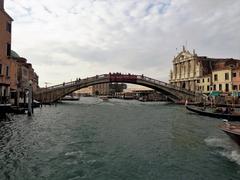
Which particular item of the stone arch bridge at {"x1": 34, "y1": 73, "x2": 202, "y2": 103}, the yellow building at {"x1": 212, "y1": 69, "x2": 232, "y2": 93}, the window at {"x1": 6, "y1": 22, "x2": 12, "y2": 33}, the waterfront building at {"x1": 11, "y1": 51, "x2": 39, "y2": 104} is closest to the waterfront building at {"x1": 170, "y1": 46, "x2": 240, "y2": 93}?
the yellow building at {"x1": 212, "y1": 69, "x2": 232, "y2": 93}

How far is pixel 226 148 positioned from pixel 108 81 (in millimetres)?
37283

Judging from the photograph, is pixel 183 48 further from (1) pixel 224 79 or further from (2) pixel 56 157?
(2) pixel 56 157

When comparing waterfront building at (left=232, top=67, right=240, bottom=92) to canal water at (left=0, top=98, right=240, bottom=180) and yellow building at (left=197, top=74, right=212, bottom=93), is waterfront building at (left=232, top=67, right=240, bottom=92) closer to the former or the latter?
yellow building at (left=197, top=74, right=212, bottom=93)

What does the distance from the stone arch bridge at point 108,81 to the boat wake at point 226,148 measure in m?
33.7

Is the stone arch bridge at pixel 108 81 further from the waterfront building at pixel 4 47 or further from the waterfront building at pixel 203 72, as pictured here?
the waterfront building at pixel 4 47

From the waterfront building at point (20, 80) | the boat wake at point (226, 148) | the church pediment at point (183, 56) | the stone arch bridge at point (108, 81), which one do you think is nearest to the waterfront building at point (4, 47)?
the waterfront building at point (20, 80)

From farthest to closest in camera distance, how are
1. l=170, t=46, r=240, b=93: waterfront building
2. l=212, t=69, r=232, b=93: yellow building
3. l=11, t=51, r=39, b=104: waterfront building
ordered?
l=170, t=46, r=240, b=93: waterfront building
l=212, t=69, r=232, b=93: yellow building
l=11, t=51, r=39, b=104: waterfront building

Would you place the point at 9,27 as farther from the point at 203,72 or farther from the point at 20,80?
the point at 203,72

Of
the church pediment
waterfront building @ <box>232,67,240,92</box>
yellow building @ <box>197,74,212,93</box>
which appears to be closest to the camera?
waterfront building @ <box>232,67,240,92</box>

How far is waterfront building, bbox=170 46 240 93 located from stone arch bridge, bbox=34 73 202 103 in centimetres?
481

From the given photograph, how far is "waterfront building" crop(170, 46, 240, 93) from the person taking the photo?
4456cm

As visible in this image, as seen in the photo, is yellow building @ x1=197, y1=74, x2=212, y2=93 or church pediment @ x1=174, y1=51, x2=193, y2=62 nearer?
yellow building @ x1=197, y1=74, x2=212, y2=93

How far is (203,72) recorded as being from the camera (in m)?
59.8

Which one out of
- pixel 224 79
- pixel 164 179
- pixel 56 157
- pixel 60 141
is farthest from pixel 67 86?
pixel 164 179
